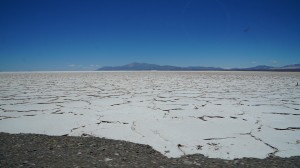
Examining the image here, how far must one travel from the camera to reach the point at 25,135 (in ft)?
7.15

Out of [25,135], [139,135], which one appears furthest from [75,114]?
[139,135]

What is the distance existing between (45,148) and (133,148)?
66cm

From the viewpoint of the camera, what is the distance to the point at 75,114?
308cm

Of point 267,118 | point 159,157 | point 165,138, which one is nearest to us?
point 159,157

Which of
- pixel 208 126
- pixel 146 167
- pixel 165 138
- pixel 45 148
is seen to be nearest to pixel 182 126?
pixel 208 126

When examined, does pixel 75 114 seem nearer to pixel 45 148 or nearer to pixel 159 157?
pixel 45 148

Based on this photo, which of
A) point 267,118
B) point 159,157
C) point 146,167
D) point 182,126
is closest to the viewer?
point 146,167

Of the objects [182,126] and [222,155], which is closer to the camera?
[222,155]

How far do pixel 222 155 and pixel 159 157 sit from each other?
0.45 meters

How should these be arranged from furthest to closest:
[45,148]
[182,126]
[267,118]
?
[267,118] < [182,126] < [45,148]

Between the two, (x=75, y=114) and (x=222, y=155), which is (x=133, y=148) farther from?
(x=75, y=114)

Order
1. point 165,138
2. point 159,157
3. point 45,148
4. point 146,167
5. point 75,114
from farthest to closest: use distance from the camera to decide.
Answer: point 75,114
point 165,138
point 45,148
point 159,157
point 146,167

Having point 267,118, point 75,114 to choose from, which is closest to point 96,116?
point 75,114

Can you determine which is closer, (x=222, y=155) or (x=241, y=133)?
(x=222, y=155)
